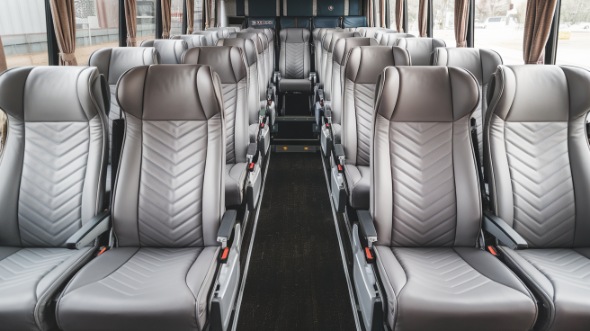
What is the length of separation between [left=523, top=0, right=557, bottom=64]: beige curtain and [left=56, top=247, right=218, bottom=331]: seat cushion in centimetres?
320

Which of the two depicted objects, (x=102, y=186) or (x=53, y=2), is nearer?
(x=102, y=186)

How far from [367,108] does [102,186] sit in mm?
1863

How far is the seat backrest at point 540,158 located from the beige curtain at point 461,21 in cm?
367

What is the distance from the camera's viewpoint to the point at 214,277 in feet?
6.06

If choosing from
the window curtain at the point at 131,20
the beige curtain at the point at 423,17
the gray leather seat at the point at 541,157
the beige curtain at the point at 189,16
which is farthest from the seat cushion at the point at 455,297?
the beige curtain at the point at 189,16

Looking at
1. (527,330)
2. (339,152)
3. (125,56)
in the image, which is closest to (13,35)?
(125,56)

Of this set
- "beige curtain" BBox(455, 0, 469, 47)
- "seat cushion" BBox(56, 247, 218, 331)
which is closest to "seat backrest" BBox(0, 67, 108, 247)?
"seat cushion" BBox(56, 247, 218, 331)

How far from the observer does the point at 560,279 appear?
5.84 ft

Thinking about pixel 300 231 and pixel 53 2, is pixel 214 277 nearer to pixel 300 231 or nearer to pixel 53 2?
pixel 300 231

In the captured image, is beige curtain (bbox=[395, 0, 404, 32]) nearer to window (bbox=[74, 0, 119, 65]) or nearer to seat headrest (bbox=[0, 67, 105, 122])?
window (bbox=[74, 0, 119, 65])

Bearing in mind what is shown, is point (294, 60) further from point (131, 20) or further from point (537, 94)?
point (537, 94)

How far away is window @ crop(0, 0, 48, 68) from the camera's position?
3459mm

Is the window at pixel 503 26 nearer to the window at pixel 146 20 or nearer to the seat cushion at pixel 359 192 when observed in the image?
the seat cushion at pixel 359 192

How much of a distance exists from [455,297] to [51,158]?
199cm
